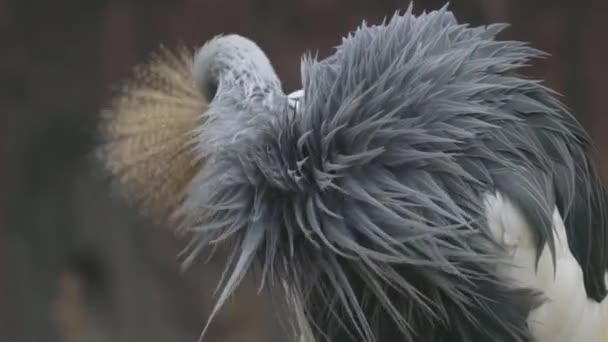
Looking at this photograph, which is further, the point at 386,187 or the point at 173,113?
the point at 173,113

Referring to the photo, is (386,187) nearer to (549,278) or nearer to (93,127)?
(549,278)

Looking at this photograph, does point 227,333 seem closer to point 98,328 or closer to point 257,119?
point 98,328

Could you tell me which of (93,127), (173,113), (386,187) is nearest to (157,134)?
(173,113)

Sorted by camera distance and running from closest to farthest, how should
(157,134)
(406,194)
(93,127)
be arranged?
(406,194)
(157,134)
(93,127)

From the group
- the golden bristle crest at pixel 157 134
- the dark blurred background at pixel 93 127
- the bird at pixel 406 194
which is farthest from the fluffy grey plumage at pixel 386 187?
the dark blurred background at pixel 93 127

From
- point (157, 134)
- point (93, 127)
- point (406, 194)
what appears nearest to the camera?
point (406, 194)

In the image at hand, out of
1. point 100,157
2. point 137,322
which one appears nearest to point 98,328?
point 137,322

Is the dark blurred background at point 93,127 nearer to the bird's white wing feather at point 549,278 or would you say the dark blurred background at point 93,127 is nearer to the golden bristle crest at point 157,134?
the golden bristle crest at point 157,134
